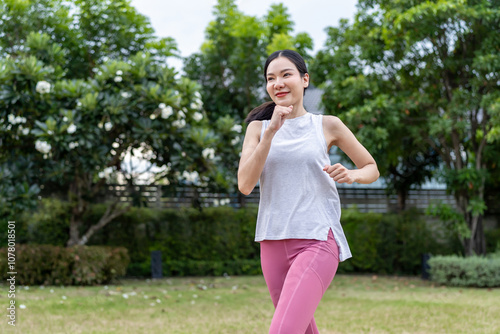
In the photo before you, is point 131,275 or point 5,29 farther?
point 131,275

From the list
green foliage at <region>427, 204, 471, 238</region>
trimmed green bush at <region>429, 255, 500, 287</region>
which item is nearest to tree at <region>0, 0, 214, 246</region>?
green foliage at <region>427, 204, 471, 238</region>

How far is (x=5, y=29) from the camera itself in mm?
9953

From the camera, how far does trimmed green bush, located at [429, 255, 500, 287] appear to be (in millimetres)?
9367

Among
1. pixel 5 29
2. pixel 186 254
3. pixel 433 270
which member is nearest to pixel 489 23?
pixel 433 270

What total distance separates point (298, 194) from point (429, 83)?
945 cm

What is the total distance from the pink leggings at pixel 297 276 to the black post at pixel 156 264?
855 cm

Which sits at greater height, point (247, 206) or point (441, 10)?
point (441, 10)

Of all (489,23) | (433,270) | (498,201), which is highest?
(489,23)

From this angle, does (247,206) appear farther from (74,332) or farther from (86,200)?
(74,332)

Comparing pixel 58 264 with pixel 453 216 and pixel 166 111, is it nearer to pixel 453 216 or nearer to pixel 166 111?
pixel 166 111

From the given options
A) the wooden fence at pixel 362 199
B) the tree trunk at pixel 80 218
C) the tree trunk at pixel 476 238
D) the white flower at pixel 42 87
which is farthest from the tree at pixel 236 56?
the tree trunk at pixel 476 238

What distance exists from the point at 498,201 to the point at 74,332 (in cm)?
1089

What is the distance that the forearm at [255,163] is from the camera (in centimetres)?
212

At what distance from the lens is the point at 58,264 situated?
8789 millimetres
